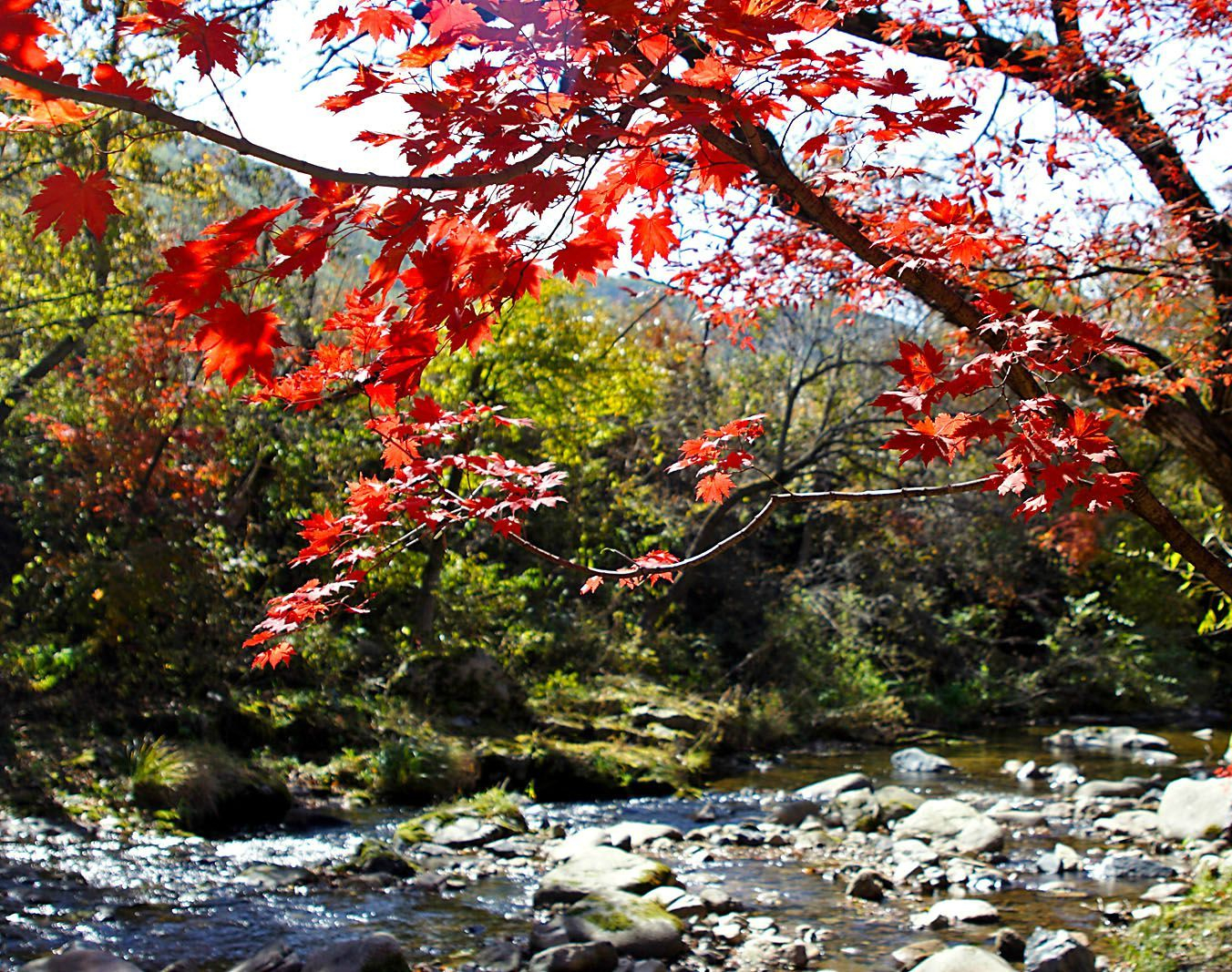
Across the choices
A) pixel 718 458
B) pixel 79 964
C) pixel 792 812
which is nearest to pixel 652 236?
pixel 718 458

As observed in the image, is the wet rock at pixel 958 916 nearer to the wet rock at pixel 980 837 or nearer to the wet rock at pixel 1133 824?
the wet rock at pixel 980 837

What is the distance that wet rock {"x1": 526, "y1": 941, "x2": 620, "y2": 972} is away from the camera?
4867 mm

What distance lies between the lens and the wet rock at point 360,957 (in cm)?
453

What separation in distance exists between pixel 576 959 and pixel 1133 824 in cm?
535

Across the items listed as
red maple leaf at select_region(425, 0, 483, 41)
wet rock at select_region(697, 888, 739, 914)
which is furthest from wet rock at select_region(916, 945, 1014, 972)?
red maple leaf at select_region(425, 0, 483, 41)

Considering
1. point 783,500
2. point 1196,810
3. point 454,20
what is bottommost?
point 1196,810

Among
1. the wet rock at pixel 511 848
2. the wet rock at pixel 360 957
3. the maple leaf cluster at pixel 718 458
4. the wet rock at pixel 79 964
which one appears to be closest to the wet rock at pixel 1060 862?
the wet rock at pixel 511 848

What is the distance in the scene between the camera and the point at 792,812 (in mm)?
8781

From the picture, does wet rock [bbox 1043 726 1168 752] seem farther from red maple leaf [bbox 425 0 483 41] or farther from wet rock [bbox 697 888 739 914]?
red maple leaf [bbox 425 0 483 41]

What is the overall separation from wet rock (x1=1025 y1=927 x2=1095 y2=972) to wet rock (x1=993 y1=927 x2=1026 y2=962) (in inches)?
5.8

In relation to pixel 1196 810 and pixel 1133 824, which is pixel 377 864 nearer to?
pixel 1133 824

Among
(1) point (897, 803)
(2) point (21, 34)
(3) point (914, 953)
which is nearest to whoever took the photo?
(2) point (21, 34)

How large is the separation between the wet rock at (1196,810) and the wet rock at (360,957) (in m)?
5.93

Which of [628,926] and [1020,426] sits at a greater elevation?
[1020,426]
